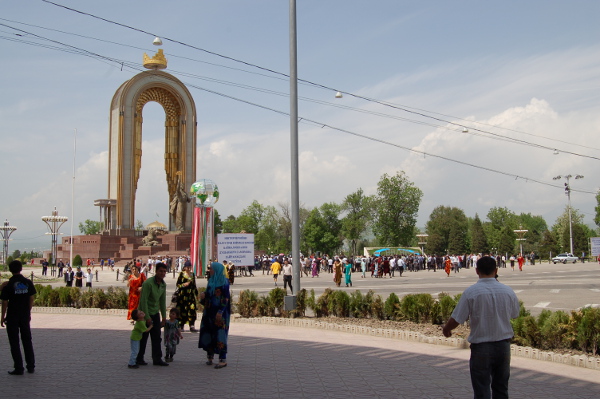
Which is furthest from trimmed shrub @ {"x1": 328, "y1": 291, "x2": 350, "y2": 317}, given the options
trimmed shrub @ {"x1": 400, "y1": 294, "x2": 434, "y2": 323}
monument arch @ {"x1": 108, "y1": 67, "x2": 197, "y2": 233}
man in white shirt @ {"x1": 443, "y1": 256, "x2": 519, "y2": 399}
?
monument arch @ {"x1": 108, "y1": 67, "x2": 197, "y2": 233}

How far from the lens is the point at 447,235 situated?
115m

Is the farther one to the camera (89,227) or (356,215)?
(89,227)

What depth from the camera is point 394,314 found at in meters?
12.6

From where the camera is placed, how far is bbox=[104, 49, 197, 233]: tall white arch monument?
55500 mm

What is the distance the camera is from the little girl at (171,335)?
8.60 metres

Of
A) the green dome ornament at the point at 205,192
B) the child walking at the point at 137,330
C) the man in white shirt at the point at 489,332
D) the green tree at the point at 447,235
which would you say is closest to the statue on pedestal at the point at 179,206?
the green dome ornament at the point at 205,192

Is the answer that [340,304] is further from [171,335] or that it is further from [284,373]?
[284,373]

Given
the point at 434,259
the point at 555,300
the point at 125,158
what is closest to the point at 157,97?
the point at 125,158

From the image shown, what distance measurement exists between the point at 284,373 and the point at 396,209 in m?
75.6

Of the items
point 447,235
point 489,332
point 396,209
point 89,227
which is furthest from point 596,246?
point 89,227

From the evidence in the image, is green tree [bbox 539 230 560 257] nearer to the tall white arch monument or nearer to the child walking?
the tall white arch monument

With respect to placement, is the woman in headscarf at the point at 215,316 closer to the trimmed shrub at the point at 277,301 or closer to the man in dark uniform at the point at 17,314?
the man in dark uniform at the point at 17,314

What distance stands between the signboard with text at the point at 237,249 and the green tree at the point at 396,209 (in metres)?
61.7

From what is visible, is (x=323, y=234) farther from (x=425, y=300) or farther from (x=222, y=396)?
→ (x=222, y=396)
